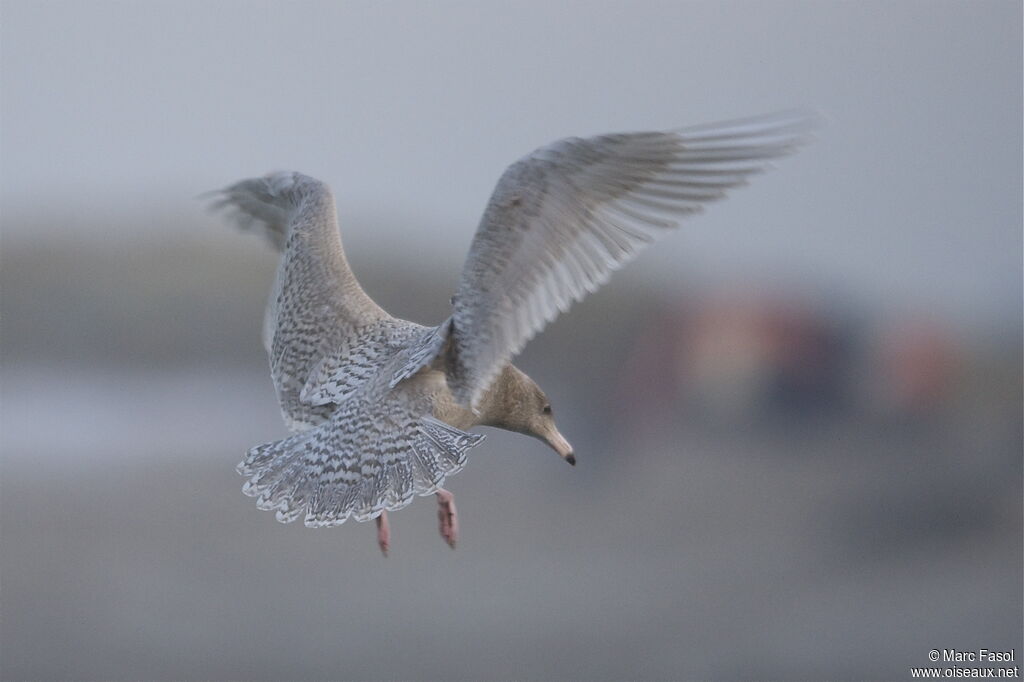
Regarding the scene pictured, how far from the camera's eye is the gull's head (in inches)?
153

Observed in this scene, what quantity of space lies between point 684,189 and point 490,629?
12.4m

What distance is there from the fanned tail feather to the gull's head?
1.29ft

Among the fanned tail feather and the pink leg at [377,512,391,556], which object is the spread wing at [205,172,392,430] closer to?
the fanned tail feather

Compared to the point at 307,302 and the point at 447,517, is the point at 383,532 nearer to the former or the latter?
the point at 447,517

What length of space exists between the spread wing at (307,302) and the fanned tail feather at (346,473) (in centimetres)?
22

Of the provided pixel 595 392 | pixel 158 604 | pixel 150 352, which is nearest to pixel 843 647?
pixel 595 392

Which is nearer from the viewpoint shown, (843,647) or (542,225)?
(542,225)

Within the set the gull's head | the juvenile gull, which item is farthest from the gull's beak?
the juvenile gull

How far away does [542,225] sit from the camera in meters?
3.42

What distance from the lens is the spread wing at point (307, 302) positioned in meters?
3.95

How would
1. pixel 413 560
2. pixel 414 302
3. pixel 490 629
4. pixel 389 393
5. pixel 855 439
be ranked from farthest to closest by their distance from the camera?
pixel 855 439, pixel 413 560, pixel 490 629, pixel 414 302, pixel 389 393

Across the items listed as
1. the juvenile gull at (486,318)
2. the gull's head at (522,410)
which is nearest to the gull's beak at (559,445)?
the gull's head at (522,410)

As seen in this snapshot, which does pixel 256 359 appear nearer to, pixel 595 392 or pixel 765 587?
pixel 595 392

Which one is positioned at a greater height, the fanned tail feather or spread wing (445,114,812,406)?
spread wing (445,114,812,406)
